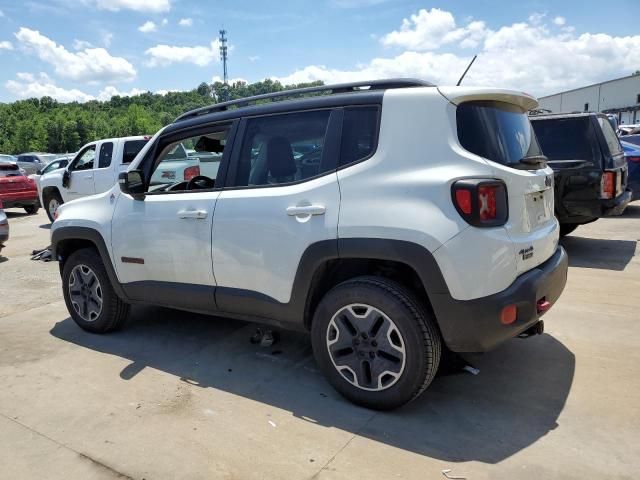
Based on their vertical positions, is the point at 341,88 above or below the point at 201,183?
above

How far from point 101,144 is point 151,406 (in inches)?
356

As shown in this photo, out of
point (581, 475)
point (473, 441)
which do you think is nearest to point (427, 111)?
point (473, 441)

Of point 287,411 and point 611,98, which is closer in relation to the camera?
point 287,411

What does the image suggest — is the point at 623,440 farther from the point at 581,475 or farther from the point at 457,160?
the point at 457,160

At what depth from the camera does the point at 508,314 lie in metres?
2.79

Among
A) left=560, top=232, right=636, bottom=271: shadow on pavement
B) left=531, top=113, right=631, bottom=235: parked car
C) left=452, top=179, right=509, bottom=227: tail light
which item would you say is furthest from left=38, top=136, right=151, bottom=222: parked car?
left=452, top=179, right=509, bottom=227: tail light

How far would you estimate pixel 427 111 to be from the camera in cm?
296

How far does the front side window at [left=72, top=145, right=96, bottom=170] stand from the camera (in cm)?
1124

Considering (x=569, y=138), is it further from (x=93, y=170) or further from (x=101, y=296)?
(x=93, y=170)

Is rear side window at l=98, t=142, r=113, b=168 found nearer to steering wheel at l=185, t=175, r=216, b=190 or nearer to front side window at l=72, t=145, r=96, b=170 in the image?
front side window at l=72, t=145, r=96, b=170

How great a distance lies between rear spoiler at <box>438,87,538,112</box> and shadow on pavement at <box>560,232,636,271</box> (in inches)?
157

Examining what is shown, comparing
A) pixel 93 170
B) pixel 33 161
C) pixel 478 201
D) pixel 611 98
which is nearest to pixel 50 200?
pixel 93 170

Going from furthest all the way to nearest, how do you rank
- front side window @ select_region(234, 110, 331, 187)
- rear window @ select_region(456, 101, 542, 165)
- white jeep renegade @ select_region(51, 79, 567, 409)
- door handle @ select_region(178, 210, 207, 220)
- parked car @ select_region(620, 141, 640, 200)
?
parked car @ select_region(620, 141, 640, 200), door handle @ select_region(178, 210, 207, 220), front side window @ select_region(234, 110, 331, 187), rear window @ select_region(456, 101, 542, 165), white jeep renegade @ select_region(51, 79, 567, 409)

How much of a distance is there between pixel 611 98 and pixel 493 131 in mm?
69537
